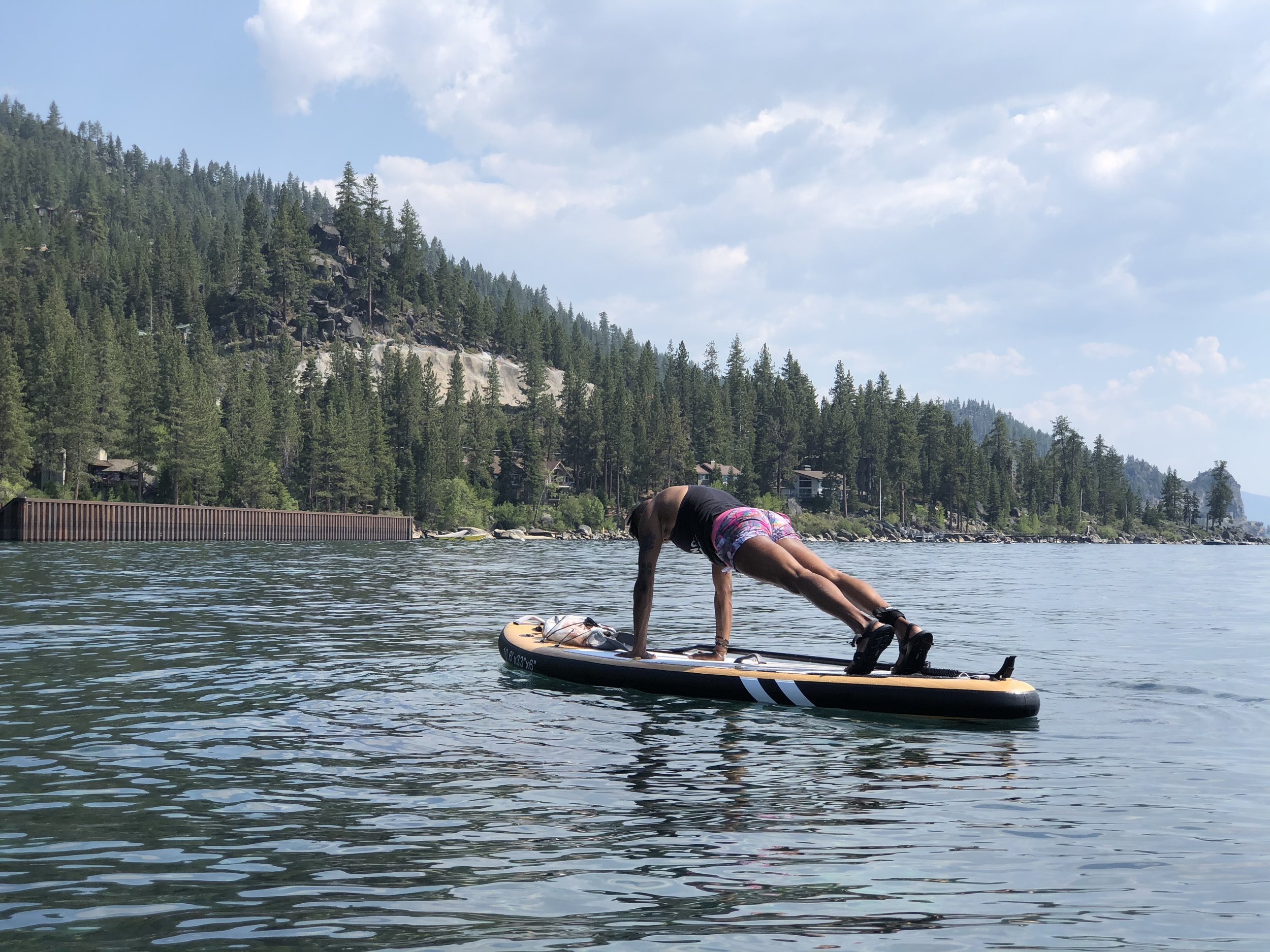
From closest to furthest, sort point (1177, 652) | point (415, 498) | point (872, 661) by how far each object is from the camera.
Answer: point (872, 661), point (1177, 652), point (415, 498)

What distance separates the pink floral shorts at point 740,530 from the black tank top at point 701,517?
110 millimetres

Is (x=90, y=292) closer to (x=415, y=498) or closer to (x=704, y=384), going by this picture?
(x=415, y=498)

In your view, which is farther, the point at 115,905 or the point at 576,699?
the point at 576,699

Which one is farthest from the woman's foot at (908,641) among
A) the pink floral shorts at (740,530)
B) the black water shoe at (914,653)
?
the pink floral shorts at (740,530)

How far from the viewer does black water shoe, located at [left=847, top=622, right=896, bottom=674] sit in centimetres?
→ 1034

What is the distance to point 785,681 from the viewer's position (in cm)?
1144

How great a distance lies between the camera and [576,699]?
39.5 feet

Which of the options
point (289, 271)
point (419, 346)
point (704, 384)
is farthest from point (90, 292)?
point (704, 384)

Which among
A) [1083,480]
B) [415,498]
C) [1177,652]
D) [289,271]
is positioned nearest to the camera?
[1177,652]

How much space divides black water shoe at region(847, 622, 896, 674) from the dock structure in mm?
61442

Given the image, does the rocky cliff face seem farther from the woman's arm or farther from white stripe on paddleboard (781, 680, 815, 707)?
white stripe on paddleboard (781, 680, 815, 707)

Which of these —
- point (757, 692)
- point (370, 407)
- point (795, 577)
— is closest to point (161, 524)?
point (370, 407)

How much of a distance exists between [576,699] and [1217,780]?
6847 mm

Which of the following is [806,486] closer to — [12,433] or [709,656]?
[12,433]
